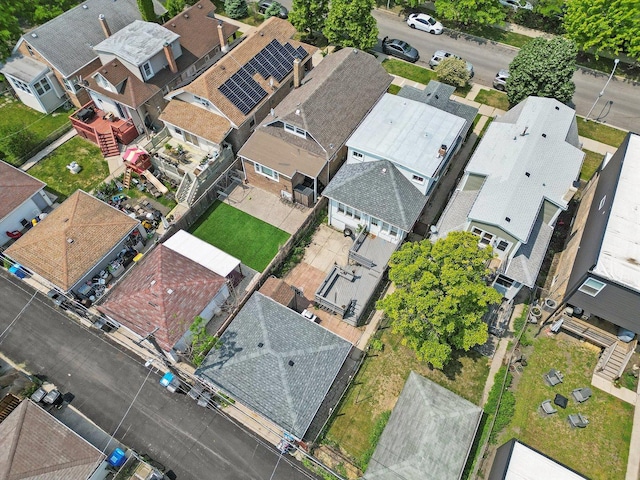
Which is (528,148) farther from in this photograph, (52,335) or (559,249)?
(52,335)

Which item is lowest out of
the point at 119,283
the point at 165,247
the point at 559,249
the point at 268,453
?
the point at 268,453

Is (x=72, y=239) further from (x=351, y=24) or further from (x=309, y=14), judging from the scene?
(x=309, y=14)

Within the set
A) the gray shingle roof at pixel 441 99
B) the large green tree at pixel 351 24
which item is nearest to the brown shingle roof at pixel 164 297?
the gray shingle roof at pixel 441 99

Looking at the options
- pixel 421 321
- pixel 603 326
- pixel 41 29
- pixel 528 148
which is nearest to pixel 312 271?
pixel 421 321

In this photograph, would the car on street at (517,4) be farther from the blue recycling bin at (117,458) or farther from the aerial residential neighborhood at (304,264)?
the blue recycling bin at (117,458)

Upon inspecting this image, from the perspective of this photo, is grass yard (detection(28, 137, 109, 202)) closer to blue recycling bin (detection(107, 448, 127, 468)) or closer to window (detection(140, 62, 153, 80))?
window (detection(140, 62, 153, 80))

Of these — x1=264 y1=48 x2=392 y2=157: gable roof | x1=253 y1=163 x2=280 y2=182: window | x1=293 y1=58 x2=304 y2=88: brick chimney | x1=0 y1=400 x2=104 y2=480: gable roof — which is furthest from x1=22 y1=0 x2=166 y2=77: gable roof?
x1=0 y1=400 x2=104 y2=480: gable roof
